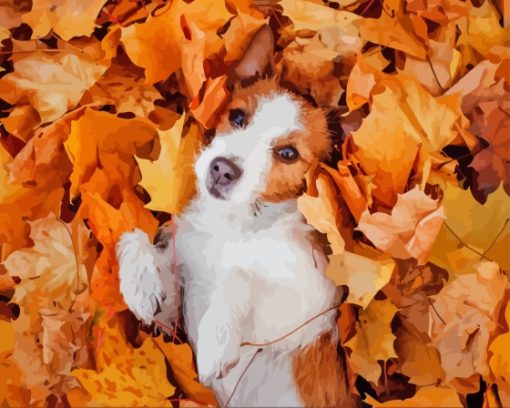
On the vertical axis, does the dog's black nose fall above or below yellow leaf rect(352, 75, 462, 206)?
below

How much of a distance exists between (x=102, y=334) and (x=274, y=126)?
442mm

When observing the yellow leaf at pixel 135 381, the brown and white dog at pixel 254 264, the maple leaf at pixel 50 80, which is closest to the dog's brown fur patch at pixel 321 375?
the brown and white dog at pixel 254 264

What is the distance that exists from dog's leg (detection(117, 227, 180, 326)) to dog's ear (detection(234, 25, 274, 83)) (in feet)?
1.03

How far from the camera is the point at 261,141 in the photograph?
0.95 m

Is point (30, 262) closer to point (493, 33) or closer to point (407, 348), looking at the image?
point (407, 348)

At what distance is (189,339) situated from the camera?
0.98 meters

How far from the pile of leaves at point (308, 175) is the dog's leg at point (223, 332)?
0.11 ft

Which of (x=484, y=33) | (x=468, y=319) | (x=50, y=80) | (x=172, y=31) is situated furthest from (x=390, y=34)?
(x=50, y=80)

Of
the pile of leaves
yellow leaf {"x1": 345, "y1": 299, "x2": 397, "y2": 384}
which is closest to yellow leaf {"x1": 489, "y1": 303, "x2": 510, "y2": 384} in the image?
the pile of leaves

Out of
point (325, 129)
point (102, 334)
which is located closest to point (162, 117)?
point (325, 129)

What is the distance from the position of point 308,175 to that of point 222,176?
134 mm

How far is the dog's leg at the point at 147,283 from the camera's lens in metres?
0.98

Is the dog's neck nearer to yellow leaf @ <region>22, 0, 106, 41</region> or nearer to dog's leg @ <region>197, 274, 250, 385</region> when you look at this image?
dog's leg @ <region>197, 274, 250, 385</region>

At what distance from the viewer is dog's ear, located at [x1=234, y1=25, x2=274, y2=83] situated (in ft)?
3.22
